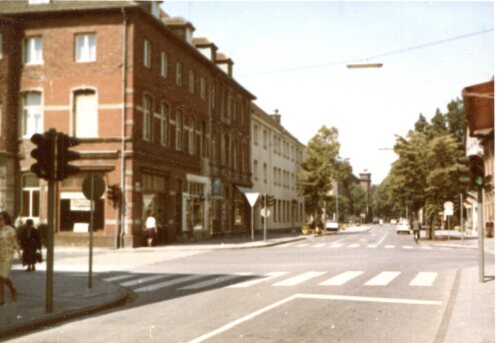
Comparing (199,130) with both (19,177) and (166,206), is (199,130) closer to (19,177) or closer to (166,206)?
(166,206)

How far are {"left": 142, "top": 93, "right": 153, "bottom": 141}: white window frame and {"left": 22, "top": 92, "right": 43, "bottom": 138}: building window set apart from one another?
4.91 meters

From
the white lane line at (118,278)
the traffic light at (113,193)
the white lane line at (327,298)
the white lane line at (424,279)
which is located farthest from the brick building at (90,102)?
the white lane line at (327,298)

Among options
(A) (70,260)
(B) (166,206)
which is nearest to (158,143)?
(B) (166,206)

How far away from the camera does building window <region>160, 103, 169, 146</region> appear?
3357cm

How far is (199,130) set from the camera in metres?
39.8

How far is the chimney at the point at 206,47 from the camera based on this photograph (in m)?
43.2

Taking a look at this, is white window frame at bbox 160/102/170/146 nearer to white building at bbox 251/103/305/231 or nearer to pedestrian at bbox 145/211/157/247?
pedestrian at bbox 145/211/157/247

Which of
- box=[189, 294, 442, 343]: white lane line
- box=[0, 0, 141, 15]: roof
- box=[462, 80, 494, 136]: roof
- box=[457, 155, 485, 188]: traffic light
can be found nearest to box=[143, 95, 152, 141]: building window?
box=[0, 0, 141, 15]: roof

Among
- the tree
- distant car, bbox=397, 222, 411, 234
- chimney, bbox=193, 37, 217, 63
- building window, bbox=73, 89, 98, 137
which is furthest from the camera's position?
distant car, bbox=397, 222, 411, 234

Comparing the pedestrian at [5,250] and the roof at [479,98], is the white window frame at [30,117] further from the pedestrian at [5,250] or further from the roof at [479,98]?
the pedestrian at [5,250]

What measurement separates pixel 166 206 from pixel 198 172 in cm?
583

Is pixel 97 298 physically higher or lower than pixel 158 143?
lower

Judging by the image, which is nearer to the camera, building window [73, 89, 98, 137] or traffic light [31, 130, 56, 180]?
traffic light [31, 130, 56, 180]

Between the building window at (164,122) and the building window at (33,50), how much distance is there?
6.51 metres
